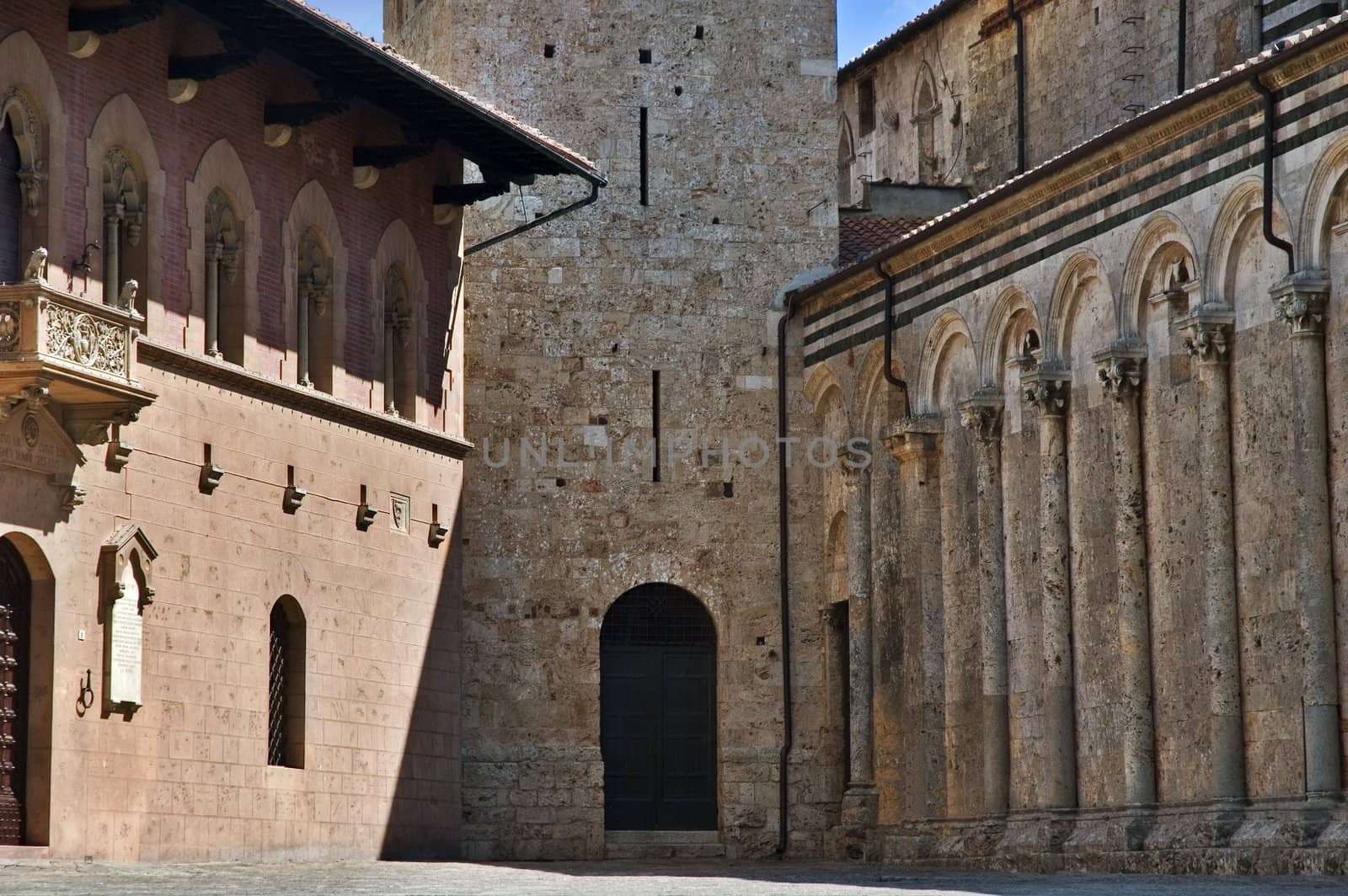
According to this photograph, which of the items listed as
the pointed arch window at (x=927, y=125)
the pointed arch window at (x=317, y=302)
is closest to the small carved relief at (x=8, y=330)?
the pointed arch window at (x=317, y=302)

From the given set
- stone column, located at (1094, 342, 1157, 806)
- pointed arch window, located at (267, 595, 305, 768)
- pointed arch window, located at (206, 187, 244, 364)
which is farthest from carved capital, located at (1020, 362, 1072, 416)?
pointed arch window, located at (206, 187, 244, 364)

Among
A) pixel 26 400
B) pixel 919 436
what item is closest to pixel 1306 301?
pixel 919 436

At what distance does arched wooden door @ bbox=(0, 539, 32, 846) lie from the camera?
20734 mm

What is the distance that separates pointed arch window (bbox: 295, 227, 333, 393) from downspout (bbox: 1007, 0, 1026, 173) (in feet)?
36.1

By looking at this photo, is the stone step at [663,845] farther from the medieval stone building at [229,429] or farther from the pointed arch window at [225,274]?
the pointed arch window at [225,274]

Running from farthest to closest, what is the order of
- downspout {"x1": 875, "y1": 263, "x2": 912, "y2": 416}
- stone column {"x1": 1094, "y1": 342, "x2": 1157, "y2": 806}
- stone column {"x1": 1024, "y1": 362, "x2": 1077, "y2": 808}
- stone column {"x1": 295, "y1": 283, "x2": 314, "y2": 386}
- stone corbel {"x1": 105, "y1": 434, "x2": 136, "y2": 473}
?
downspout {"x1": 875, "y1": 263, "x2": 912, "y2": 416}, stone column {"x1": 295, "y1": 283, "x2": 314, "y2": 386}, stone column {"x1": 1024, "y1": 362, "x2": 1077, "y2": 808}, stone column {"x1": 1094, "y1": 342, "x2": 1157, "y2": 806}, stone corbel {"x1": 105, "y1": 434, "x2": 136, "y2": 473}

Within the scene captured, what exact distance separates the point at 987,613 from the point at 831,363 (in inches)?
181

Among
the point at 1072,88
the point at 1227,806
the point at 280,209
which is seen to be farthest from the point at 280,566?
the point at 1072,88

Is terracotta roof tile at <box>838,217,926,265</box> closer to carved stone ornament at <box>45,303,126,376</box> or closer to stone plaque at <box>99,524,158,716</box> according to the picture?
stone plaque at <box>99,524,158,716</box>

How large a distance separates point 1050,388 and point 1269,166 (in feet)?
14.0

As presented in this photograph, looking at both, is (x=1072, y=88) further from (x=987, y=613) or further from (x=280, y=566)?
(x=280, y=566)

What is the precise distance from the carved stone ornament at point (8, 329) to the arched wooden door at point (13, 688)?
1680mm

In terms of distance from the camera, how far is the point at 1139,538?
2362cm

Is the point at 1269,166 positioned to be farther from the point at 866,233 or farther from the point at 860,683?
the point at 866,233
